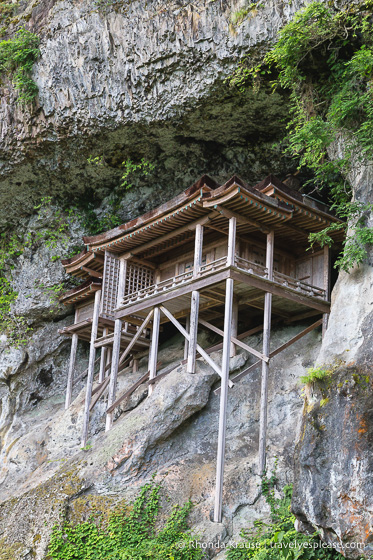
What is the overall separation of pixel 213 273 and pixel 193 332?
1.58 m

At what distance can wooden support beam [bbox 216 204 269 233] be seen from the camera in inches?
627

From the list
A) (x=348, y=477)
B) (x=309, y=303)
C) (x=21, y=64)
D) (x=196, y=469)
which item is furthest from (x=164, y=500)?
(x=21, y=64)

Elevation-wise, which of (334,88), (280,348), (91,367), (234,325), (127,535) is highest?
(334,88)

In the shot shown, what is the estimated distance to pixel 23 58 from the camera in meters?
20.2

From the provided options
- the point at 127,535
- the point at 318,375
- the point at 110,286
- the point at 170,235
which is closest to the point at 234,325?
the point at 170,235

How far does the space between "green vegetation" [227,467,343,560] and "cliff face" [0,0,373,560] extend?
1.16 feet

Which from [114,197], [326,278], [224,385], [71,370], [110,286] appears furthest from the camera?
[114,197]

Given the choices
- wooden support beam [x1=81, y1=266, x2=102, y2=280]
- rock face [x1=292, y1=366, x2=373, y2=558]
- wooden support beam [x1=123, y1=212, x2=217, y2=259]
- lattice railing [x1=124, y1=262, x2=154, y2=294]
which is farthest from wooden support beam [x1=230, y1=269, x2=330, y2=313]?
wooden support beam [x1=81, y1=266, x2=102, y2=280]

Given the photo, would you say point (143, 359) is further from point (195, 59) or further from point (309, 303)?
point (195, 59)

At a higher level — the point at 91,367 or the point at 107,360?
the point at 107,360

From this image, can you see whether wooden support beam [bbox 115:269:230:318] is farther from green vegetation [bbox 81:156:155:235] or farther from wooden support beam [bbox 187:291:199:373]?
green vegetation [bbox 81:156:155:235]

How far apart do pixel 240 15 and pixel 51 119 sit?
6910 mm

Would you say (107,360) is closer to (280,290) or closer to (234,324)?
(234,324)

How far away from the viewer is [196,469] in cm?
1500
